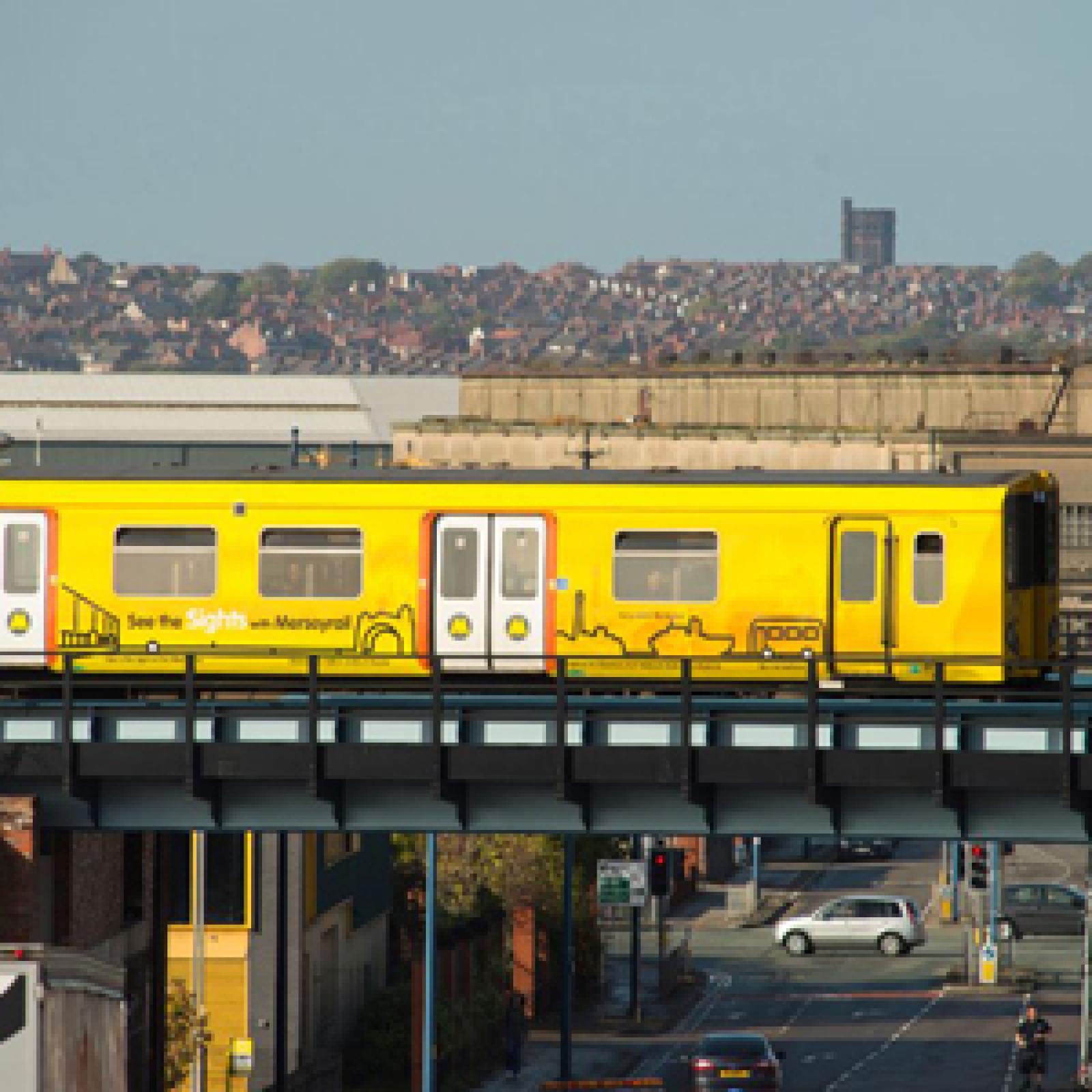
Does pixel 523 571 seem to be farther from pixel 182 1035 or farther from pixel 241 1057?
pixel 241 1057

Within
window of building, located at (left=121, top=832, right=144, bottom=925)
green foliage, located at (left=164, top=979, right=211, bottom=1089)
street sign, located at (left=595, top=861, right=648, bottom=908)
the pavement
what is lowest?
the pavement

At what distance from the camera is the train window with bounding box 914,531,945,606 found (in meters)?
40.8

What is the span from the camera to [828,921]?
8462 cm

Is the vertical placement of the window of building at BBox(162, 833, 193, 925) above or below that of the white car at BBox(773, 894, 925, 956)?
above

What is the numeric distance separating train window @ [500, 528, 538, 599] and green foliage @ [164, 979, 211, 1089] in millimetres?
12512

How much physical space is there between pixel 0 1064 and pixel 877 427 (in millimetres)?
87036

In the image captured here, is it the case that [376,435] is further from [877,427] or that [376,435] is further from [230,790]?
[230,790]

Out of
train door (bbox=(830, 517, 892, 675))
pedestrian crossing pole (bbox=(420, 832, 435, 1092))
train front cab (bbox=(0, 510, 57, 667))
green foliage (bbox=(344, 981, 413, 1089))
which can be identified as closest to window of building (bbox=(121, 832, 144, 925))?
train front cab (bbox=(0, 510, 57, 667))

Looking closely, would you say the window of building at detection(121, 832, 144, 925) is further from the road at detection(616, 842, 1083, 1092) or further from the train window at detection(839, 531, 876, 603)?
the road at detection(616, 842, 1083, 1092)

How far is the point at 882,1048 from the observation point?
2653 inches

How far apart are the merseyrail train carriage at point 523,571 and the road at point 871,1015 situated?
2197 centimetres

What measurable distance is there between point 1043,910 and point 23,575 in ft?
169

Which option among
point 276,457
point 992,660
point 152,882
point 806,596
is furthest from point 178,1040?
point 276,457

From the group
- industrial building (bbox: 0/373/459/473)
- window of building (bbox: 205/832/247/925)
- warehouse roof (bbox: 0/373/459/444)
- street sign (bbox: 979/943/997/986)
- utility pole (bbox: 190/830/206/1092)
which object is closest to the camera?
utility pole (bbox: 190/830/206/1092)
